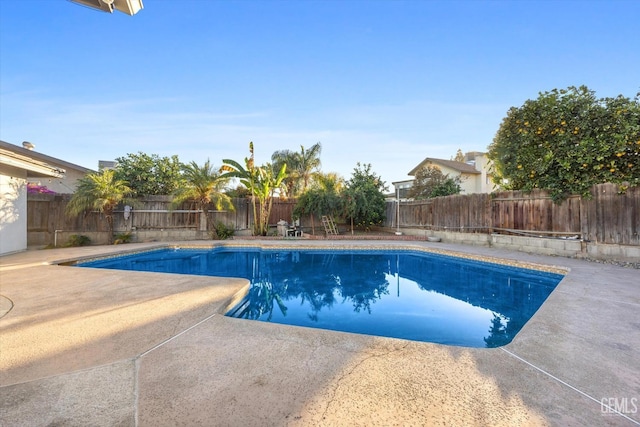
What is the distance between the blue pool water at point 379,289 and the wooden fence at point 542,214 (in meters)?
2.56

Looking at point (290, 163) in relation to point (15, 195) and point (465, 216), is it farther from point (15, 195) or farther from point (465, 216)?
point (15, 195)

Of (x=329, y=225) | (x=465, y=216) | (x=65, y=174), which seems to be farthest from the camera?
(x=329, y=225)

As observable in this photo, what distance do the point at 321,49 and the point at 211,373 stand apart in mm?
11698

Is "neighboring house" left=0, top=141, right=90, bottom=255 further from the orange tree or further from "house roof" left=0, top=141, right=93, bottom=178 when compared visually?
the orange tree

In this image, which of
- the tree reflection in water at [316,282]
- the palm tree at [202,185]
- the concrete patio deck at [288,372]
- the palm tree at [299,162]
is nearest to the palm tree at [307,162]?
the palm tree at [299,162]

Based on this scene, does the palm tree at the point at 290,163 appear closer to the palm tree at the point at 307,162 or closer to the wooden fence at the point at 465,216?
the palm tree at the point at 307,162

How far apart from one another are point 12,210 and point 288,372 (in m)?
11.9

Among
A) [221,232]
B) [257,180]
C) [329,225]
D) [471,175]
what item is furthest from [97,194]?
[471,175]

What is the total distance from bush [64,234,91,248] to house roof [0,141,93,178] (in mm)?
2829

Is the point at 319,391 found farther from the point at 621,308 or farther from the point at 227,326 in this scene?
the point at 621,308

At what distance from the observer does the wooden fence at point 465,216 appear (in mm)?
8086

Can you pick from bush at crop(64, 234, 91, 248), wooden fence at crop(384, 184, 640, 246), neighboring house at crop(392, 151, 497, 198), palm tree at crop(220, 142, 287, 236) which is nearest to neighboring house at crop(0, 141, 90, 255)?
bush at crop(64, 234, 91, 248)

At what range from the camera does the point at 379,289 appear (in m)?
7.05

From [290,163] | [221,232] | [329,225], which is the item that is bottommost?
[221,232]
